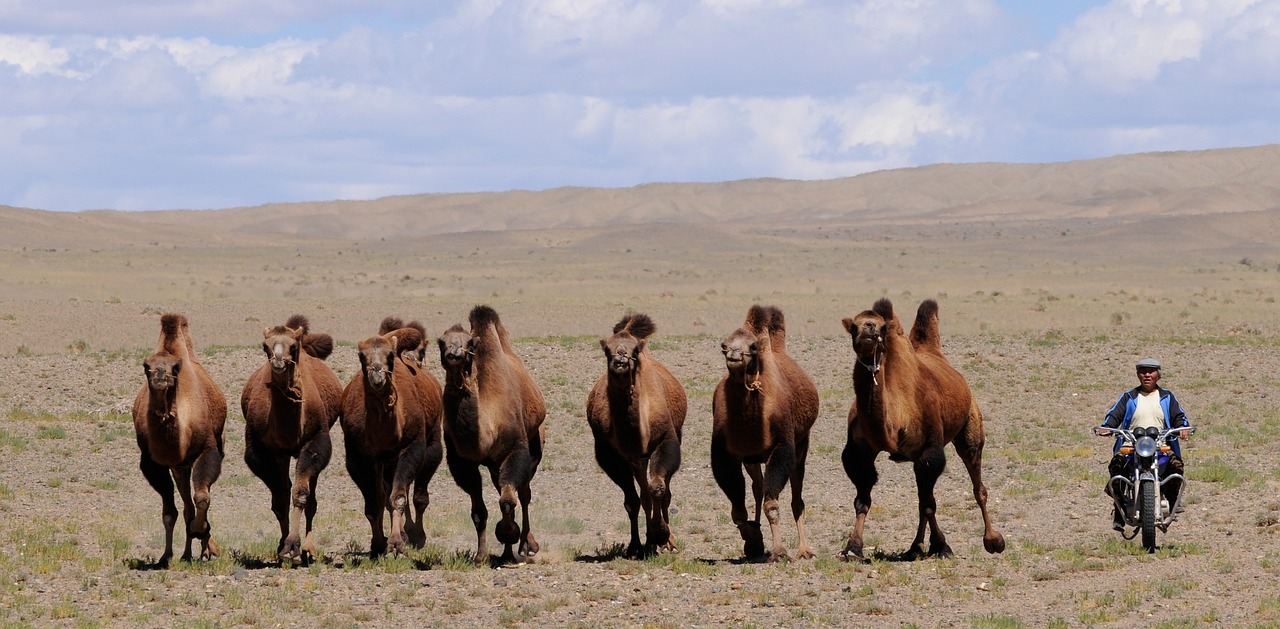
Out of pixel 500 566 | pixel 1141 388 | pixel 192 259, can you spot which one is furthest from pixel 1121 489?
pixel 192 259

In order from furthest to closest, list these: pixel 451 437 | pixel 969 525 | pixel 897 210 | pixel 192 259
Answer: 1. pixel 897 210
2. pixel 192 259
3. pixel 969 525
4. pixel 451 437

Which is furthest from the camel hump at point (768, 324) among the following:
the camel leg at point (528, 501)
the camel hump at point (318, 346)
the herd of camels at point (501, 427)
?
the camel hump at point (318, 346)

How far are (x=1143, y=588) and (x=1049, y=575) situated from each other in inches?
33.1

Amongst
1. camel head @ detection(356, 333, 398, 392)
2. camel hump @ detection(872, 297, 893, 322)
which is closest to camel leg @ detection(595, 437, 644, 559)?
camel head @ detection(356, 333, 398, 392)

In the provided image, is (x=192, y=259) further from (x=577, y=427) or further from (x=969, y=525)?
(x=969, y=525)

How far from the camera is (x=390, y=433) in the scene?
1314cm

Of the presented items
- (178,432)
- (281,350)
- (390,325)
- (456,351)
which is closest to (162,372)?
(178,432)

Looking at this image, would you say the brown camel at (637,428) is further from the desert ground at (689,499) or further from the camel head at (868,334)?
the camel head at (868,334)

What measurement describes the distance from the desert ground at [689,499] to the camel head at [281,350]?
5.14 feet

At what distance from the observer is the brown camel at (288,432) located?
1295 centimetres

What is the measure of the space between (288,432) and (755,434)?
12.0 feet

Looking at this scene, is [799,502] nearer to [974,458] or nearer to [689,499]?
[974,458]

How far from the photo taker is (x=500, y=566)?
44.2ft

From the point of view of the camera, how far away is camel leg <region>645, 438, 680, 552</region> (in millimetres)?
13156
